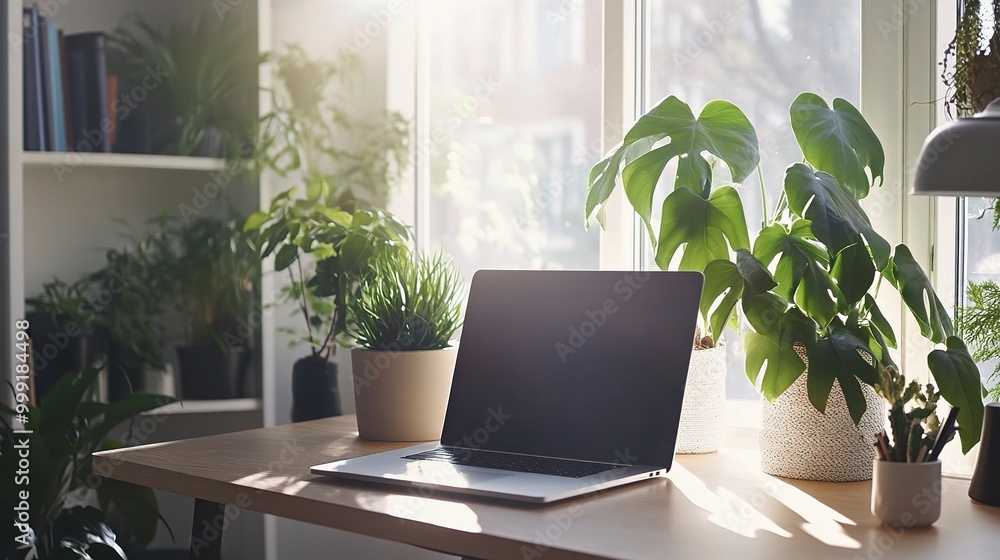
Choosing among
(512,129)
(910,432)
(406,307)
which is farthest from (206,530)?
(512,129)

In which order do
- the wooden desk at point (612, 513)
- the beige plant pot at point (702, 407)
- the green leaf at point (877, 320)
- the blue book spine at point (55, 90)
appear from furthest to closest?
the blue book spine at point (55, 90)
the beige plant pot at point (702, 407)
the green leaf at point (877, 320)
the wooden desk at point (612, 513)

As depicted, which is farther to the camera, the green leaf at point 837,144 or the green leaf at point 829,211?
the green leaf at point 837,144

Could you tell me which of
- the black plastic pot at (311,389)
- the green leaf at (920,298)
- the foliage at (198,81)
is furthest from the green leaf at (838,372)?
the foliage at (198,81)

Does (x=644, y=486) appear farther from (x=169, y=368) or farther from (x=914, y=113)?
(x=169, y=368)

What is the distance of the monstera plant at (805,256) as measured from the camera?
108cm

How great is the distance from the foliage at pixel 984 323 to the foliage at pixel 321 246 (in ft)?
2.93

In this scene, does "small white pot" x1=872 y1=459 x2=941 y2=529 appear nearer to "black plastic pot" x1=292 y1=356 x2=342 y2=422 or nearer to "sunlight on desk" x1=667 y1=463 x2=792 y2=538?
"sunlight on desk" x1=667 y1=463 x2=792 y2=538

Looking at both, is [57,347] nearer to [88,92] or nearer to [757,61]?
[88,92]

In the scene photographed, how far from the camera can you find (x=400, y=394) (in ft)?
4.59

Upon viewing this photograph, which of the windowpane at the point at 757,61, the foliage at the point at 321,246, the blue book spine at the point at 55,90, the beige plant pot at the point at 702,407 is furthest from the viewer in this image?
the blue book spine at the point at 55,90

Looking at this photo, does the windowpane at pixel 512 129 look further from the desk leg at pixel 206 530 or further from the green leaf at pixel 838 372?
the desk leg at pixel 206 530

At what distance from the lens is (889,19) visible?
1379 mm

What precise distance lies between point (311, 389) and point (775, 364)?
3.61ft

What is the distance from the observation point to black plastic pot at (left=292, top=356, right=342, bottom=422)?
75.5 inches
